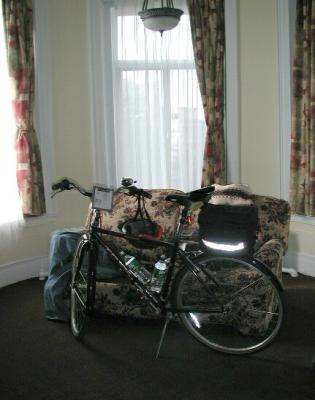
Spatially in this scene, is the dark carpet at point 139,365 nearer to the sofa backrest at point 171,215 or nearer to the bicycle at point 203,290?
the bicycle at point 203,290

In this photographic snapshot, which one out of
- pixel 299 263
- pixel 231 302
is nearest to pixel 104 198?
pixel 231 302

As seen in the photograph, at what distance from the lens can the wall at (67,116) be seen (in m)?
4.50

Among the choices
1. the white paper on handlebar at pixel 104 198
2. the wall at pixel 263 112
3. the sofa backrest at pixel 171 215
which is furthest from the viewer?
the wall at pixel 263 112

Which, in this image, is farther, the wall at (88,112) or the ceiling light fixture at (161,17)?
the wall at (88,112)

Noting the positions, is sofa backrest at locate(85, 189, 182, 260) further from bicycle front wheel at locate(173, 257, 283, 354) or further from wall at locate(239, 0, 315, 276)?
wall at locate(239, 0, 315, 276)

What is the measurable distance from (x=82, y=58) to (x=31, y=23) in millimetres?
523

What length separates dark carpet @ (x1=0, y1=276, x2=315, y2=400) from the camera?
98.5 inches

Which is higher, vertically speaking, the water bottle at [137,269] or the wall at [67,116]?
the wall at [67,116]

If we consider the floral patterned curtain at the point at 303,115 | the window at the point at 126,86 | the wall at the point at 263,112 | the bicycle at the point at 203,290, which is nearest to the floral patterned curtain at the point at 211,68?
the window at the point at 126,86

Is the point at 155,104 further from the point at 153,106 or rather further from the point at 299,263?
the point at 299,263

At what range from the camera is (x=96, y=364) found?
2.79 metres

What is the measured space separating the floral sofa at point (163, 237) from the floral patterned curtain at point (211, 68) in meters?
1.07

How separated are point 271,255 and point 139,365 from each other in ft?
3.10

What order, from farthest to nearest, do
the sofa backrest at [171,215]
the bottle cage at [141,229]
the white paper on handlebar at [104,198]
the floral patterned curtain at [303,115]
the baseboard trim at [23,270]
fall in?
1. the baseboard trim at [23,270]
2. the floral patterned curtain at [303,115]
3. the sofa backrest at [171,215]
4. the bottle cage at [141,229]
5. the white paper on handlebar at [104,198]
